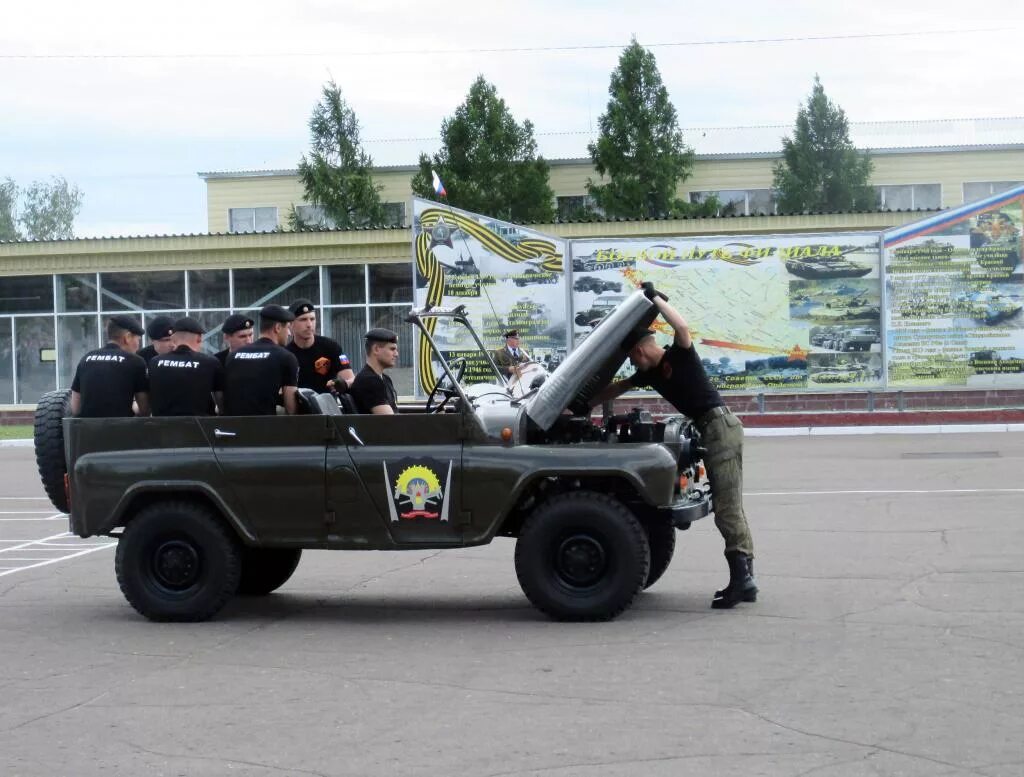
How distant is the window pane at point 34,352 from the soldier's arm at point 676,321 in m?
30.9

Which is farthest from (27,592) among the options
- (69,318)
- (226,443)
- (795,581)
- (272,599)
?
(69,318)

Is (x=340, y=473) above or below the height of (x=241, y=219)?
below

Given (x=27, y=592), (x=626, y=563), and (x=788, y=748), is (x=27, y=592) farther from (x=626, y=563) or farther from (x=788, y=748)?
(x=788, y=748)

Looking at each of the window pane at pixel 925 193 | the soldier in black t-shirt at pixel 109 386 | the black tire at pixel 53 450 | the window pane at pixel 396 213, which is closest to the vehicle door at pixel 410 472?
the soldier in black t-shirt at pixel 109 386

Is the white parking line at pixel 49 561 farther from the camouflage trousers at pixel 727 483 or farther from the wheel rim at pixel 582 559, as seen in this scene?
the camouflage trousers at pixel 727 483

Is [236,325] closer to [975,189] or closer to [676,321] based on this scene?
[676,321]

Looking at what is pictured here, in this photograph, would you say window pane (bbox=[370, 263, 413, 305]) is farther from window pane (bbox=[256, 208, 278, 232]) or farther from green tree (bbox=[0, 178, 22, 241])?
green tree (bbox=[0, 178, 22, 241])

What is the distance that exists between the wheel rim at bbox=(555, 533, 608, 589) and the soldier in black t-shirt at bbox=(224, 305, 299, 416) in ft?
6.36

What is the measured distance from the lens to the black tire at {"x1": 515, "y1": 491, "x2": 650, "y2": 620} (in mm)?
8320

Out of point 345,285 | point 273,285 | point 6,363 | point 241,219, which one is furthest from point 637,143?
point 6,363

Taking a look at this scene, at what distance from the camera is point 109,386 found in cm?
934

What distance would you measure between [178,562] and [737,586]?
3.35m

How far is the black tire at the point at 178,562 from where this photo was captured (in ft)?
28.7

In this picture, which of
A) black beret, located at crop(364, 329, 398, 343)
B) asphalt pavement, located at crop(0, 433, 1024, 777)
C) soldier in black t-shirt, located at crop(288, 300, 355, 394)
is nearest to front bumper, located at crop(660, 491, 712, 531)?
asphalt pavement, located at crop(0, 433, 1024, 777)
